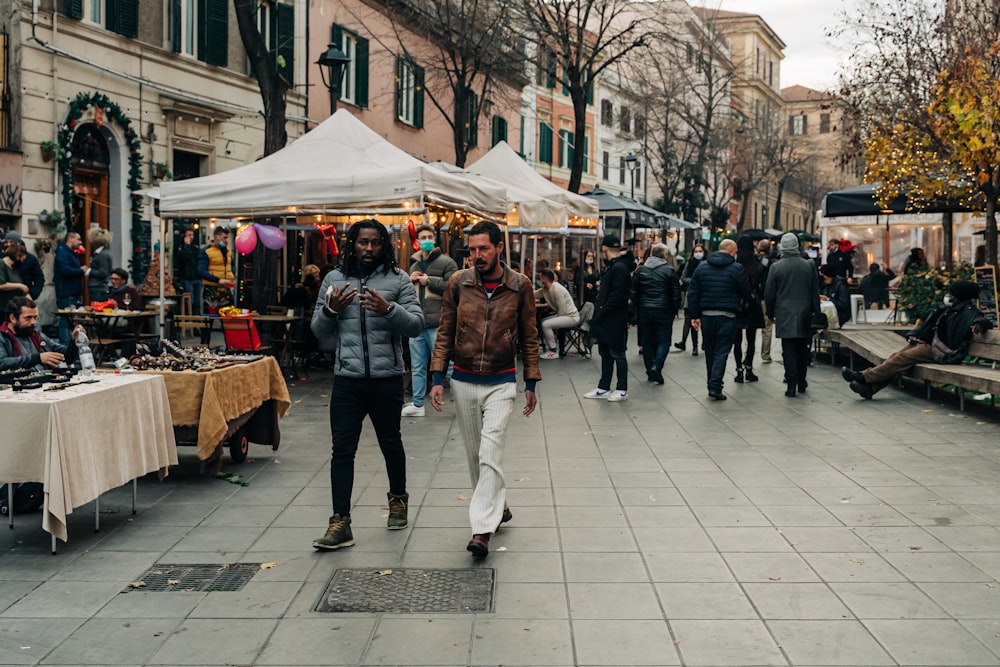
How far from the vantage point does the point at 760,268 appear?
15.9m

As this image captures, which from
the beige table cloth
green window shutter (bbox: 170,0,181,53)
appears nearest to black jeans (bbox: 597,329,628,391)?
the beige table cloth

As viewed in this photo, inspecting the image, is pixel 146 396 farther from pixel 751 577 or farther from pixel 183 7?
pixel 183 7

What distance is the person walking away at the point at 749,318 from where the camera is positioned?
14.2 meters

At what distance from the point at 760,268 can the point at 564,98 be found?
3308 centimetres

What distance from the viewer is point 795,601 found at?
5.13 meters

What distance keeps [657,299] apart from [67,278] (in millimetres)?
7930

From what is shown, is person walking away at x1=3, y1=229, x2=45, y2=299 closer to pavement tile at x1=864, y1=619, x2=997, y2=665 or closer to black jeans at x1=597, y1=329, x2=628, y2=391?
black jeans at x1=597, y1=329, x2=628, y2=391

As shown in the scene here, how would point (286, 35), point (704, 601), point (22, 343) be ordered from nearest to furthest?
point (704, 601)
point (22, 343)
point (286, 35)

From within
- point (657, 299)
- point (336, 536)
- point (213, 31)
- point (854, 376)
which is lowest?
point (336, 536)

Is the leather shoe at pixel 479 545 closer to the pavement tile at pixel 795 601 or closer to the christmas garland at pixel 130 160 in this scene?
the pavement tile at pixel 795 601

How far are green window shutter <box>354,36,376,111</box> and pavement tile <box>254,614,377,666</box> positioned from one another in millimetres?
24068

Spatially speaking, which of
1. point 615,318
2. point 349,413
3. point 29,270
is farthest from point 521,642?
point 29,270

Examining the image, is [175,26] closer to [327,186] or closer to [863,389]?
[327,186]

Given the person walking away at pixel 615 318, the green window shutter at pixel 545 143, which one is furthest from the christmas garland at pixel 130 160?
the green window shutter at pixel 545 143
